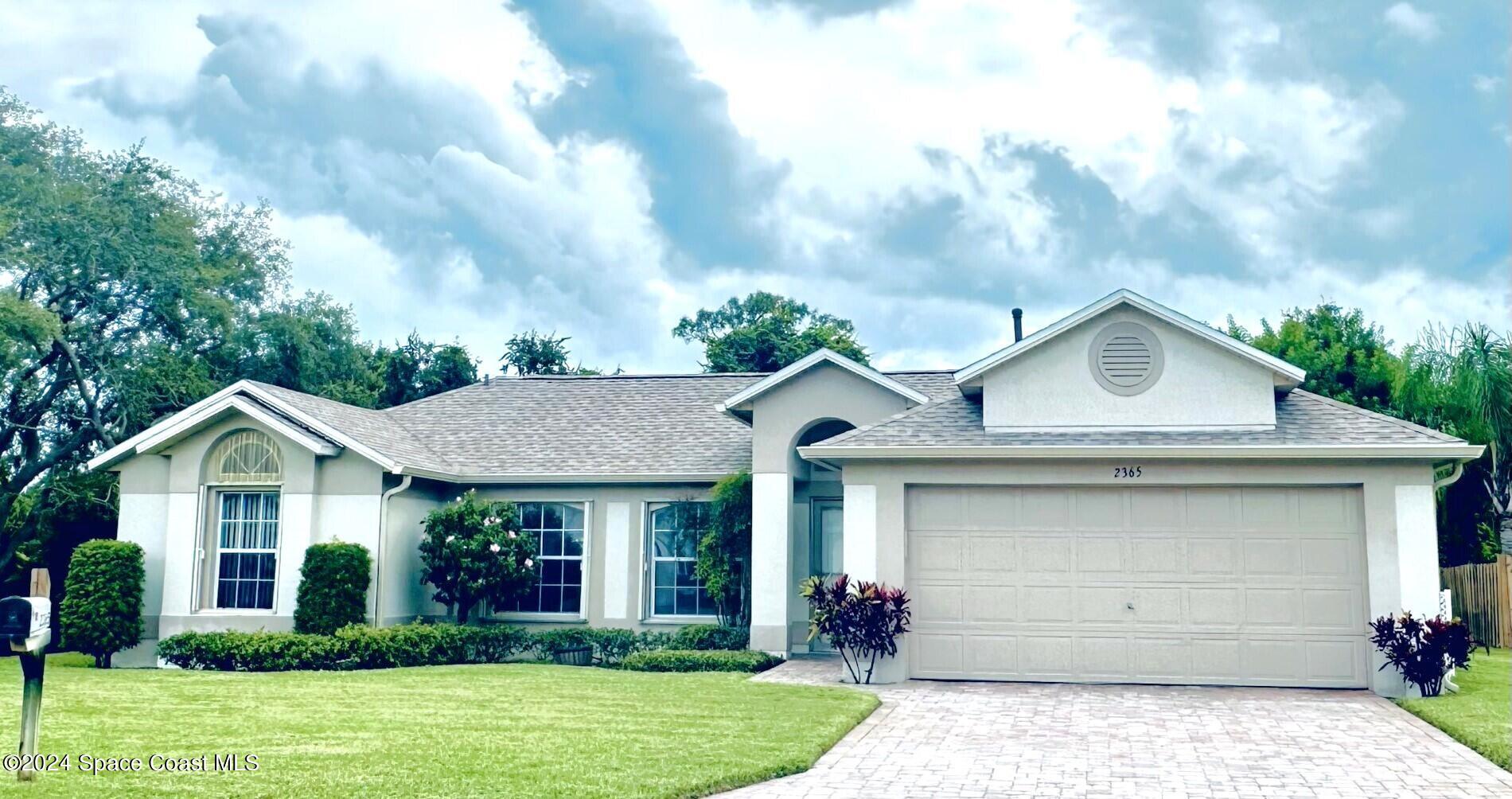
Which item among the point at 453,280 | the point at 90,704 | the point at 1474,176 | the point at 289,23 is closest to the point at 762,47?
the point at 289,23

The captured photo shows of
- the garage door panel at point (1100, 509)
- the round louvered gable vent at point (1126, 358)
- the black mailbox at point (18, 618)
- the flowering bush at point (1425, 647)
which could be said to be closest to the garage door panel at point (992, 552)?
the garage door panel at point (1100, 509)

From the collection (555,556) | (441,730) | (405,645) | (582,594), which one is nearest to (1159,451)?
(441,730)

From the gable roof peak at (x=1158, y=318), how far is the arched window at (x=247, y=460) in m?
10.5

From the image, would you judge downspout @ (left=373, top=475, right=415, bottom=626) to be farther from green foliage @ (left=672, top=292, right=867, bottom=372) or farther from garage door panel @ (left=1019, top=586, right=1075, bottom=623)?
green foliage @ (left=672, top=292, right=867, bottom=372)

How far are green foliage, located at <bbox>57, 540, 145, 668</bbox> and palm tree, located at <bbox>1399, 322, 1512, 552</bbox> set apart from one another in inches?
957

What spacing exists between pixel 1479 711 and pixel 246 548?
16181 mm

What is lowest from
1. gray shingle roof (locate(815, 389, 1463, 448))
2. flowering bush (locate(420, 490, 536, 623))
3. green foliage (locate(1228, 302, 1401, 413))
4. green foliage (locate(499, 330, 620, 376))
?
flowering bush (locate(420, 490, 536, 623))

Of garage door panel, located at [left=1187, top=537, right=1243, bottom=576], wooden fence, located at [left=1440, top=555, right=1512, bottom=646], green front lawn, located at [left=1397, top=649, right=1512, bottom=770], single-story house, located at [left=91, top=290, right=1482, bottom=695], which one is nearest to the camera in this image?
green front lawn, located at [left=1397, top=649, right=1512, bottom=770]

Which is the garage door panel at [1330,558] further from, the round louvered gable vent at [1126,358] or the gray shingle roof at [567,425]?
the gray shingle roof at [567,425]

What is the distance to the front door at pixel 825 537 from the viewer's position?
19.0 meters

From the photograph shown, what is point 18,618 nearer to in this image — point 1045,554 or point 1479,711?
point 1045,554

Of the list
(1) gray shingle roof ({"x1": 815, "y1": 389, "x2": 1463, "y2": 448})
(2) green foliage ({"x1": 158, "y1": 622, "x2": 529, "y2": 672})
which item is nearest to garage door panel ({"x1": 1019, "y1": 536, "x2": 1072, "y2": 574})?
(1) gray shingle roof ({"x1": 815, "y1": 389, "x2": 1463, "y2": 448})

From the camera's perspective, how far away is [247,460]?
18.0 metres

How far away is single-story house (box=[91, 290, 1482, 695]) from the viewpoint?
→ 46.7 ft
